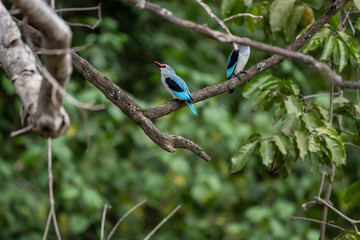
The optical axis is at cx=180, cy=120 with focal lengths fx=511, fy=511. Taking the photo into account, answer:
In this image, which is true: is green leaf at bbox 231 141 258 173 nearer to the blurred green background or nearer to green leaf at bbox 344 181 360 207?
green leaf at bbox 344 181 360 207

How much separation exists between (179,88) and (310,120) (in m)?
1.05

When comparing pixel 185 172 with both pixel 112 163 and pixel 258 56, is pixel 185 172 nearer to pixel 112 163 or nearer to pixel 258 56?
pixel 112 163

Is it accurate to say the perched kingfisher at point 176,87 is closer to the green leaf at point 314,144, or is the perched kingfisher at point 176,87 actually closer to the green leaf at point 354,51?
the green leaf at point 314,144

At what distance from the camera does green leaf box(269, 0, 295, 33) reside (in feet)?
12.9

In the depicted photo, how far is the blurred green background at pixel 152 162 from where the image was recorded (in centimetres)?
601


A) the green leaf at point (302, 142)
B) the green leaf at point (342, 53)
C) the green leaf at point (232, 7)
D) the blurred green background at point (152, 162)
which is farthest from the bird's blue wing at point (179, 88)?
the blurred green background at point (152, 162)

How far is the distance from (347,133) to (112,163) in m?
3.57

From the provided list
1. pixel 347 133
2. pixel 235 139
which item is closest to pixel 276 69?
pixel 235 139

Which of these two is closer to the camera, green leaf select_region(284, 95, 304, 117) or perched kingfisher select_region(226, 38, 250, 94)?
green leaf select_region(284, 95, 304, 117)

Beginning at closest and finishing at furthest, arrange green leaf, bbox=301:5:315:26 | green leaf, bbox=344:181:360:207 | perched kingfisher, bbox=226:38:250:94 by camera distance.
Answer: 1. green leaf, bbox=344:181:360:207
2. green leaf, bbox=301:5:315:26
3. perched kingfisher, bbox=226:38:250:94

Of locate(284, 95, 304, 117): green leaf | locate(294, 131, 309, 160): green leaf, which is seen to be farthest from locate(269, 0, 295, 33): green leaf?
locate(294, 131, 309, 160): green leaf

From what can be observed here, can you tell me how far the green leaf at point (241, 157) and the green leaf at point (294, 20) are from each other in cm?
118

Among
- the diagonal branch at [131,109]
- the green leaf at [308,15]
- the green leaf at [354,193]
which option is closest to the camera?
the diagonal branch at [131,109]

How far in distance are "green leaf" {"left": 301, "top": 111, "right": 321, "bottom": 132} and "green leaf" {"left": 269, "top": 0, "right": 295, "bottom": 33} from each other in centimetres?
86
